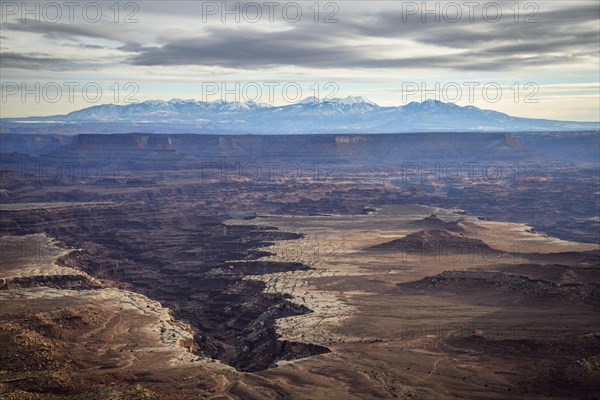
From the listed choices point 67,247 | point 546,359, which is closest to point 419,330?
point 546,359

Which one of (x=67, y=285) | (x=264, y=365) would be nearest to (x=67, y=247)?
(x=67, y=285)

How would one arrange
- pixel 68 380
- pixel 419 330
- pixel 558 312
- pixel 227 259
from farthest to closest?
pixel 227 259, pixel 558 312, pixel 419 330, pixel 68 380

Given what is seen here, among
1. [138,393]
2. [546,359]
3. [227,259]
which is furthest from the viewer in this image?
[227,259]

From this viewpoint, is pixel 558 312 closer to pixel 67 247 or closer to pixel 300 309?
→ pixel 300 309

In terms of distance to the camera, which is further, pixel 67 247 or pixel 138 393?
pixel 67 247

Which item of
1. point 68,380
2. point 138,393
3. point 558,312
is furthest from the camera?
point 558,312

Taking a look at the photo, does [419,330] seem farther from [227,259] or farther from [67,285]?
[227,259]

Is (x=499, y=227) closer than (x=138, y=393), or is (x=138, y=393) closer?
(x=138, y=393)

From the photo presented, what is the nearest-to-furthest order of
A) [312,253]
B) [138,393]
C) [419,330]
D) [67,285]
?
[138,393] → [419,330] → [67,285] → [312,253]
